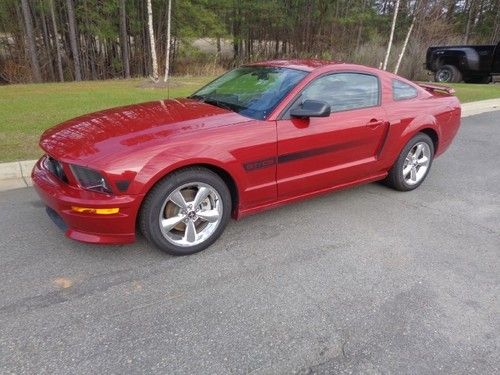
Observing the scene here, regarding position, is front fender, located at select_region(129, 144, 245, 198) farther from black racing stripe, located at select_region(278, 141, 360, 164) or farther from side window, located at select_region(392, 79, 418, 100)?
side window, located at select_region(392, 79, 418, 100)

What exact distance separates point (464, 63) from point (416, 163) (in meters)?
13.0

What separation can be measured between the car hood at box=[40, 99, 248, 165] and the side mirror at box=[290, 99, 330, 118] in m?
0.45

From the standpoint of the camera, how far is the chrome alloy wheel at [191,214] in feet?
9.74

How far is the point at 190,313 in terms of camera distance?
2475 mm

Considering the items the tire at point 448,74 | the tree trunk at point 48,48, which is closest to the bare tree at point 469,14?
the tire at point 448,74

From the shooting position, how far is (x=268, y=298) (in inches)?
104

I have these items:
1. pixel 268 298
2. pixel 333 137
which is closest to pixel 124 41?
pixel 333 137

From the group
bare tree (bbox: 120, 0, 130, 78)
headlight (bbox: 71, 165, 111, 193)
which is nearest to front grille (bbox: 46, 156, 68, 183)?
headlight (bbox: 71, 165, 111, 193)

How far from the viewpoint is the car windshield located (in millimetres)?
3369

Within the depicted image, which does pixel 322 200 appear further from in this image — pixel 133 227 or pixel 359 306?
pixel 133 227

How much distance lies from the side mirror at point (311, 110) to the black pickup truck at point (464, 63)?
47.2ft

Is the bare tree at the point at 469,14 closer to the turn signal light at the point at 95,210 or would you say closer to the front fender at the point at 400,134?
the front fender at the point at 400,134

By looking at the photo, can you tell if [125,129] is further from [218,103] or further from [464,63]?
[464,63]

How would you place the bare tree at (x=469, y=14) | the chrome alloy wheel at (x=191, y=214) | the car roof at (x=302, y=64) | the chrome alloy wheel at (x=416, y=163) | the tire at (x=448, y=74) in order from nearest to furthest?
1. the chrome alloy wheel at (x=191, y=214)
2. the car roof at (x=302, y=64)
3. the chrome alloy wheel at (x=416, y=163)
4. the tire at (x=448, y=74)
5. the bare tree at (x=469, y=14)
